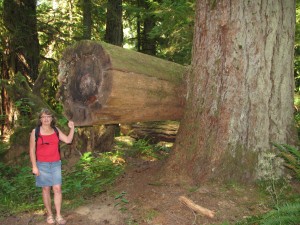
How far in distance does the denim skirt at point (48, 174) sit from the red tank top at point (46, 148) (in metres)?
0.09

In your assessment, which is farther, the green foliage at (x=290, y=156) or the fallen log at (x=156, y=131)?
the fallen log at (x=156, y=131)

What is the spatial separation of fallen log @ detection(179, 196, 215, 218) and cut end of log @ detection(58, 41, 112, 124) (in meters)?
1.67

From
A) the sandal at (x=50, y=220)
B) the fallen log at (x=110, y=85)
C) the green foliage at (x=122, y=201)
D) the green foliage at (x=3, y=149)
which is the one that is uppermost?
the fallen log at (x=110, y=85)

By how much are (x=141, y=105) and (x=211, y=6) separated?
5.70 ft

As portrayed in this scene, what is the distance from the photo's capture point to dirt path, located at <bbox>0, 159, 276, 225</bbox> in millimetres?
3916

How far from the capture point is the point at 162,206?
416cm

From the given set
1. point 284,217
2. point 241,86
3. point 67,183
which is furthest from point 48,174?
point 284,217

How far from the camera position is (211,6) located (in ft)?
14.4

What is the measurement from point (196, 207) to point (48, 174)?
2326 millimetres

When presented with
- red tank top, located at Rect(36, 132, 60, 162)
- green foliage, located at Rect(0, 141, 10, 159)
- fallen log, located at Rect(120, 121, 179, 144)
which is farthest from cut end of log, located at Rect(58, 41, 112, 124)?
fallen log, located at Rect(120, 121, 179, 144)

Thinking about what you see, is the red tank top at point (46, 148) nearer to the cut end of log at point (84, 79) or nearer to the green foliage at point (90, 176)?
the cut end of log at point (84, 79)

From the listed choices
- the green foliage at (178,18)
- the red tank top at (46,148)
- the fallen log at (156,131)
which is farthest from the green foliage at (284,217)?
the fallen log at (156,131)

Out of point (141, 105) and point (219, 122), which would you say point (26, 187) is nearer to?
point (141, 105)

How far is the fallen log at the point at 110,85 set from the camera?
12.8 feet
